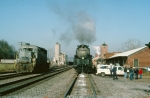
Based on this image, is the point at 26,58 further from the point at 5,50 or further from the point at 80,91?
the point at 5,50

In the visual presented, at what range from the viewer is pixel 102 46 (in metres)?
100

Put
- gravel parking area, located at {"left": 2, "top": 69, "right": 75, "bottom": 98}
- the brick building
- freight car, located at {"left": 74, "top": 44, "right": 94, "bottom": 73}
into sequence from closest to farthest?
gravel parking area, located at {"left": 2, "top": 69, "right": 75, "bottom": 98}, freight car, located at {"left": 74, "top": 44, "right": 94, "bottom": 73}, the brick building

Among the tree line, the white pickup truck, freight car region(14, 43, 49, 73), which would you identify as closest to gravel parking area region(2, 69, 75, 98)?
the white pickup truck

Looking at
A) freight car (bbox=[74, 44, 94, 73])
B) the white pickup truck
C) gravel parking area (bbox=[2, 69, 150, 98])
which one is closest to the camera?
gravel parking area (bbox=[2, 69, 150, 98])

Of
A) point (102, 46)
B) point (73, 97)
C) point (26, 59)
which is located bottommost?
point (73, 97)

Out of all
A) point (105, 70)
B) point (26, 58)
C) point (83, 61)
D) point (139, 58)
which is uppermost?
point (139, 58)

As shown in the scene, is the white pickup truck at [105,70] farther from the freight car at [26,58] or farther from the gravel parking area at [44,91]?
the gravel parking area at [44,91]

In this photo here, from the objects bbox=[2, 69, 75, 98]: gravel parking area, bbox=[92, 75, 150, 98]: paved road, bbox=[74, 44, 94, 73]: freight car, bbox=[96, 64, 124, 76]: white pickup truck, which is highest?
bbox=[74, 44, 94, 73]: freight car

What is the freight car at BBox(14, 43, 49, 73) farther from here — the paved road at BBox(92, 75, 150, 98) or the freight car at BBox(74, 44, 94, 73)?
the paved road at BBox(92, 75, 150, 98)

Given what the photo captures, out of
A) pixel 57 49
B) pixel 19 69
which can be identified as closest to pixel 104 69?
pixel 19 69

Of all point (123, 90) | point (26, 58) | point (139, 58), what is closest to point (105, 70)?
point (26, 58)

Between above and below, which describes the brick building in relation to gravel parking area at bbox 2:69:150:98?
above

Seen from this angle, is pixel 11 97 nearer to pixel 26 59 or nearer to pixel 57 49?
pixel 26 59

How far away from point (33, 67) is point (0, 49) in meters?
77.9
